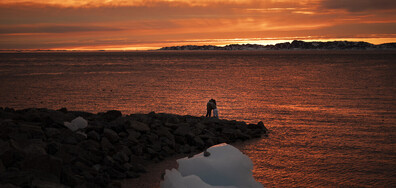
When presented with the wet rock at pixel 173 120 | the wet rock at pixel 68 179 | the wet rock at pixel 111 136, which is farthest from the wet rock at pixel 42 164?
the wet rock at pixel 173 120

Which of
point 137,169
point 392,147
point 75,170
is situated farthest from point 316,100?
point 75,170

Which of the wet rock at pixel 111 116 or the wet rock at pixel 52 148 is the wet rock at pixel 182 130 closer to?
the wet rock at pixel 111 116

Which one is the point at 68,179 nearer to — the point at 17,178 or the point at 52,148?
the point at 17,178

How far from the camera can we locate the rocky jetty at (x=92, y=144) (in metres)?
8.95

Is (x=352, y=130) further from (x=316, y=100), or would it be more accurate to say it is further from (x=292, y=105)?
(x=316, y=100)

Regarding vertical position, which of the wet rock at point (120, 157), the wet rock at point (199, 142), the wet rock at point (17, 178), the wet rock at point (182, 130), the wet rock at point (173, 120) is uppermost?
the wet rock at point (17, 178)

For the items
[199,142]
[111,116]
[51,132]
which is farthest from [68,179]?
[111,116]

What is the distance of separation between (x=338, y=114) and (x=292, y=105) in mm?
4559

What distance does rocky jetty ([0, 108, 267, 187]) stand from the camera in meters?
8.95

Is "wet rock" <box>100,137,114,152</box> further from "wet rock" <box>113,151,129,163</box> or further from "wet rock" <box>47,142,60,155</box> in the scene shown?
"wet rock" <box>47,142,60,155</box>

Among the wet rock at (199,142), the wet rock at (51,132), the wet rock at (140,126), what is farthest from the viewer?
the wet rock at (199,142)

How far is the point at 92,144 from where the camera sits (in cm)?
1179

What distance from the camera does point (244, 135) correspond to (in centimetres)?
1606

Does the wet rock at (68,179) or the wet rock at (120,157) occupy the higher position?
the wet rock at (68,179)
